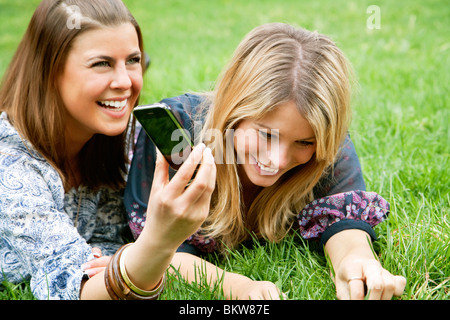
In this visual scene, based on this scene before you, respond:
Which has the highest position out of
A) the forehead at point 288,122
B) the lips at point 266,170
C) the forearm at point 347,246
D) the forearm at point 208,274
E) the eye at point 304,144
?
the forehead at point 288,122

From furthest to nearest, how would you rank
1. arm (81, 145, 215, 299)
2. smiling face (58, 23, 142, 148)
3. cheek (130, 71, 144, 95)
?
1. cheek (130, 71, 144, 95)
2. smiling face (58, 23, 142, 148)
3. arm (81, 145, 215, 299)

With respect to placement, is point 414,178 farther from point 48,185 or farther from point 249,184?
point 48,185

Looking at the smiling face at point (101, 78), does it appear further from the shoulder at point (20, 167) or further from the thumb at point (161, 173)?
the thumb at point (161, 173)

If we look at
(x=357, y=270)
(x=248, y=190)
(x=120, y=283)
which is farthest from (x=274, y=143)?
(x=120, y=283)

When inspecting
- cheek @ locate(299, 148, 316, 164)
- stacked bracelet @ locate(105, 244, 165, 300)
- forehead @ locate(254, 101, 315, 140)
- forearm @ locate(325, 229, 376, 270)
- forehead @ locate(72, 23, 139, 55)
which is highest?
forehead @ locate(72, 23, 139, 55)

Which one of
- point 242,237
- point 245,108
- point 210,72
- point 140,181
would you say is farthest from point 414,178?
point 210,72

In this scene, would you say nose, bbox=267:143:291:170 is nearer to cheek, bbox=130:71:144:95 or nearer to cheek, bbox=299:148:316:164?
cheek, bbox=299:148:316:164

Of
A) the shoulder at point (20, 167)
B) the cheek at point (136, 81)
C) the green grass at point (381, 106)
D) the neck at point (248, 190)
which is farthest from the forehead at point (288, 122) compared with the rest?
the shoulder at point (20, 167)

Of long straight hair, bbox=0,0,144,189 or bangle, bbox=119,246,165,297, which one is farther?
long straight hair, bbox=0,0,144,189

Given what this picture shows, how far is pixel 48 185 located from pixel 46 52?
521mm

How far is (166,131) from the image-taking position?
5.29ft

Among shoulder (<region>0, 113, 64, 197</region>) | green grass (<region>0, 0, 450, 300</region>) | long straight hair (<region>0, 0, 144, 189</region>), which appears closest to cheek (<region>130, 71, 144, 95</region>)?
long straight hair (<region>0, 0, 144, 189</region>)

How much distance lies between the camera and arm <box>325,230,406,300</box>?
1.78 meters

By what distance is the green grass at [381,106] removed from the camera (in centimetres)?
207
